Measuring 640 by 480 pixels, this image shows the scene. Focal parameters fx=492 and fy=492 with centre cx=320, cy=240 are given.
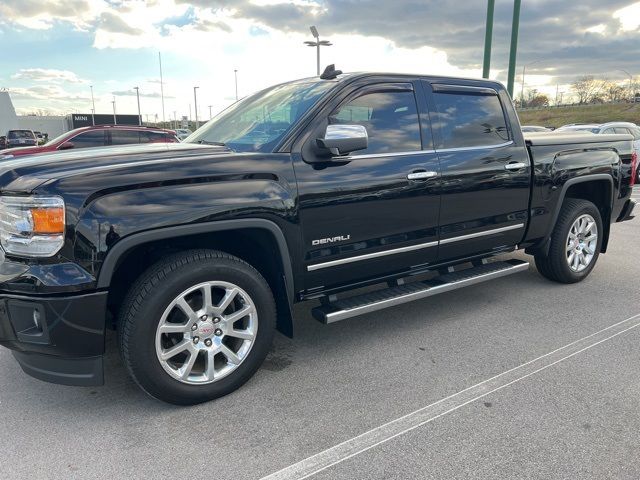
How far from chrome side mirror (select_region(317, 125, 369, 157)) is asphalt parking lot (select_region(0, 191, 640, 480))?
4.85 ft

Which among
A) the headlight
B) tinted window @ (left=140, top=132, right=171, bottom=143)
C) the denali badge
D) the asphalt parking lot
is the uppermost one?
tinted window @ (left=140, top=132, right=171, bottom=143)

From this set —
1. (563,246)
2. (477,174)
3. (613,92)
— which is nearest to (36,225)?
(477,174)

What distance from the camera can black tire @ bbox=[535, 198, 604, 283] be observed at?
484 cm

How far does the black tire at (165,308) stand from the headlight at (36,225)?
0.48 meters

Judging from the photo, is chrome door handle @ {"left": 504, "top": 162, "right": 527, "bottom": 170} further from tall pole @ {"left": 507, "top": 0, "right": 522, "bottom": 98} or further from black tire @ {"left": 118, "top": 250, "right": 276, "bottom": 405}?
tall pole @ {"left": 507, "top": 0, "right": 522, "bottom": 98}

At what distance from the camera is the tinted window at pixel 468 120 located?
390 cm

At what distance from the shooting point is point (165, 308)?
106 inches

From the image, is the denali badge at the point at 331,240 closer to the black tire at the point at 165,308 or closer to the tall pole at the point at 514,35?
the black tire at the point at 165,308

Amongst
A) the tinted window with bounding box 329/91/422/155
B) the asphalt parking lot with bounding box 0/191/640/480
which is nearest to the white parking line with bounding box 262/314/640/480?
the asphalt parking lot with bounding box 0/191/640/480

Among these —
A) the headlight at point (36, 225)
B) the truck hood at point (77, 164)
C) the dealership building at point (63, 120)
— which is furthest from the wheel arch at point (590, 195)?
the dealership building at point (63, 120)

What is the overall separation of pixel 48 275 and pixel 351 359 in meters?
2.01

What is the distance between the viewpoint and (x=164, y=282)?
267 centimetres

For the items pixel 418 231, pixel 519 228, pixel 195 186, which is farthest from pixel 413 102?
pixel 195 186

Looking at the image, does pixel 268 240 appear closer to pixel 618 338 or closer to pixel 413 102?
pixel 413 102
